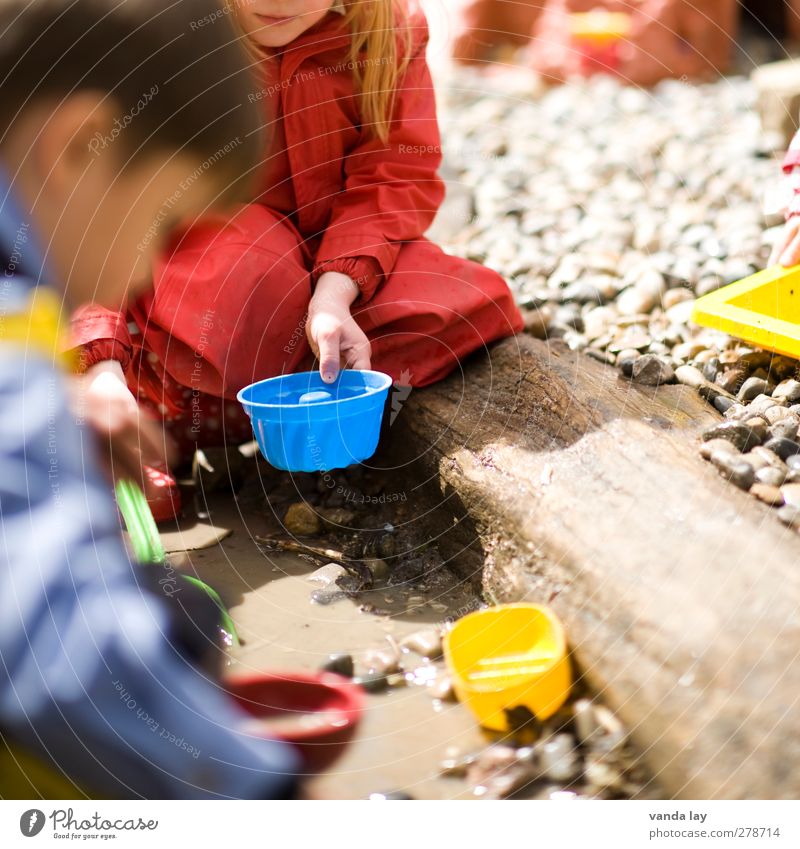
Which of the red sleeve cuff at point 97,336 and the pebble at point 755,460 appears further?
the red sleeve cuff at point 97,336

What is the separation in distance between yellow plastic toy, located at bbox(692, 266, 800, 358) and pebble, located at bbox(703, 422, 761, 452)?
0.15 m

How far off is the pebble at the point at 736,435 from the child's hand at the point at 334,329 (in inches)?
16.8

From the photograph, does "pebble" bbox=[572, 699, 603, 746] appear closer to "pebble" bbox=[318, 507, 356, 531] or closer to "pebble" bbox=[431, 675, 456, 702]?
"pebble" bbox=[431, 675, 456, 702]

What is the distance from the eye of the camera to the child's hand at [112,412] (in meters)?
1.07

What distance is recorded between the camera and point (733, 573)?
2.83ft

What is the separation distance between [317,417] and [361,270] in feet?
0.83

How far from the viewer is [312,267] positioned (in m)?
1.36

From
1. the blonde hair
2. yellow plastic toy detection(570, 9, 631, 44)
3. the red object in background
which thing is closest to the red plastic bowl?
the blonde hair

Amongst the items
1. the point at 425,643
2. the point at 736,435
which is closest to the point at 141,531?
the point at 425,643

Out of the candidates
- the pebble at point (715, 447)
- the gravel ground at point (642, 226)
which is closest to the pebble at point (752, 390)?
the gravel ground at point (642, 226)

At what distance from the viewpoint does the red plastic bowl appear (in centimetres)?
91

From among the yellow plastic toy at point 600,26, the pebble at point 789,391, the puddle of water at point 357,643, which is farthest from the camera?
the yellow plastic toy at point 600,26

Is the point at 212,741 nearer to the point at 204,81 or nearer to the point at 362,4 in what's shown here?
the point at 204,81

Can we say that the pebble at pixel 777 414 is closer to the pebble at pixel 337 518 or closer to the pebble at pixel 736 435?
the pebble at pixel 736 435
